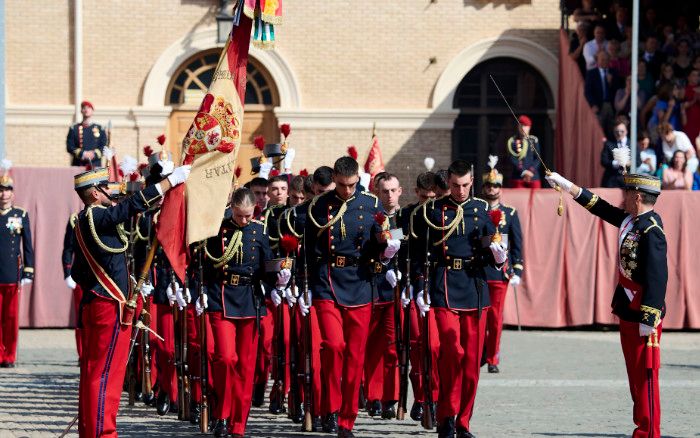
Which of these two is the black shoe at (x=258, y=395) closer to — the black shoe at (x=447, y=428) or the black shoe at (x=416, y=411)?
the black shoe at (x=416, y=411)

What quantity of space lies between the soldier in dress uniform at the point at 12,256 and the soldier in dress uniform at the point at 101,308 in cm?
644

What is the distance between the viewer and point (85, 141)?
853 inches

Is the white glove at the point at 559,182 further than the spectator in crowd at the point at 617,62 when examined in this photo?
No

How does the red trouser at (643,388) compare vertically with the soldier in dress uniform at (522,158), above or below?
below

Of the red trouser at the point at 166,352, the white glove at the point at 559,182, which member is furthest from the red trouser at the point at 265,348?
the white glove at the point at 559,182

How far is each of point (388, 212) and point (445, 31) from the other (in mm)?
13058

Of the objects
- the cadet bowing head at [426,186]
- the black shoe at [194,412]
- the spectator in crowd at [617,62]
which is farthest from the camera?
the spectator in crowd at [617,62]

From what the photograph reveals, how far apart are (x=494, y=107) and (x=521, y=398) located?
13.1 metres

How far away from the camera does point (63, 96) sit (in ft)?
80.3

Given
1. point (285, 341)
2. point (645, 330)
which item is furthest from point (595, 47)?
point (645, 330)

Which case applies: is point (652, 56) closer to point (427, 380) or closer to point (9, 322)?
point (9, 322)

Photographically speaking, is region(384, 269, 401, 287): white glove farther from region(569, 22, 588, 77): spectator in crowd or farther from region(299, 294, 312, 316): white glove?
region(569, 22, 588, 77): spectator in crowd

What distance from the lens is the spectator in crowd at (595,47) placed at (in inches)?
894

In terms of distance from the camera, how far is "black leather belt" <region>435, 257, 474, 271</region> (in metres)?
10.8
